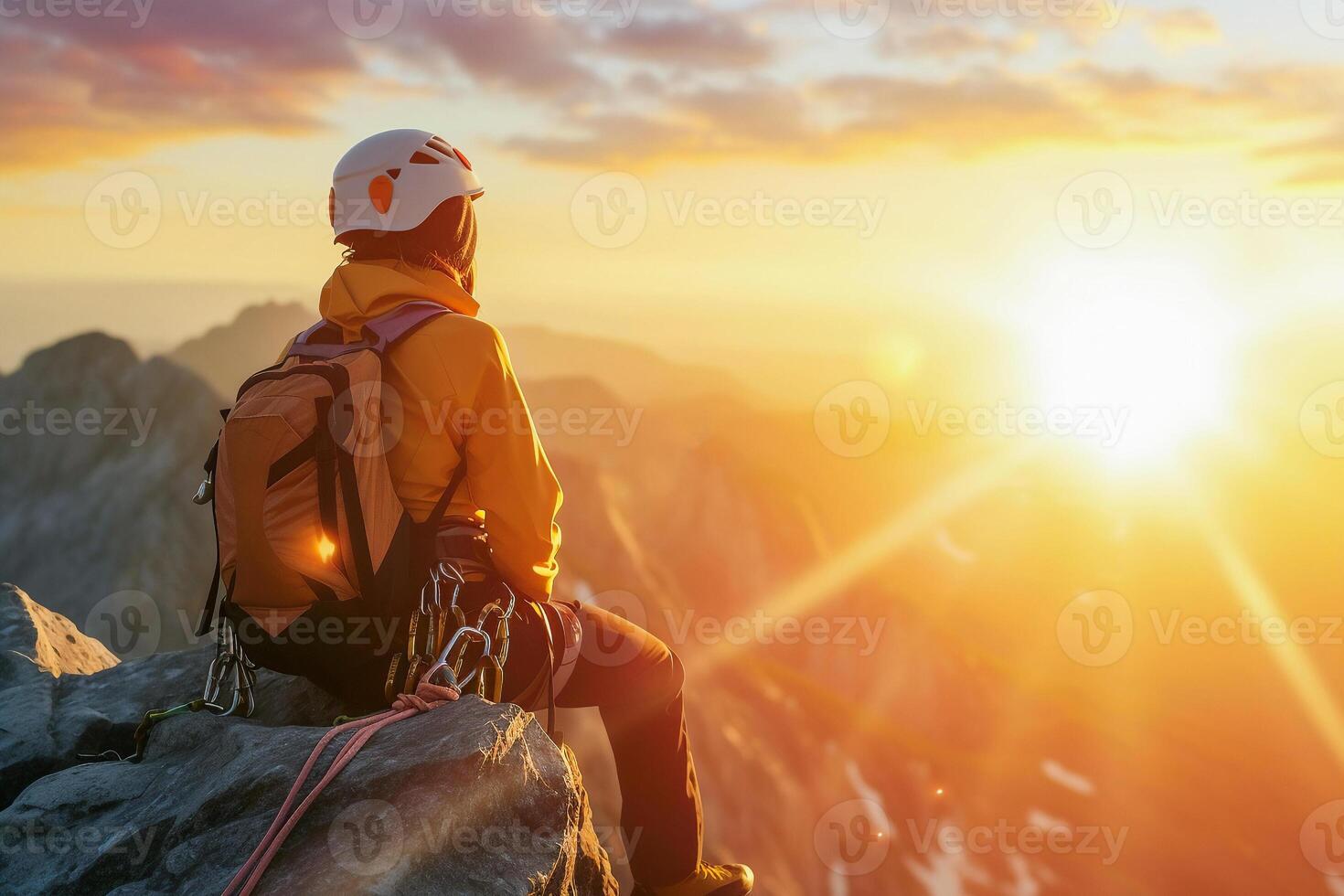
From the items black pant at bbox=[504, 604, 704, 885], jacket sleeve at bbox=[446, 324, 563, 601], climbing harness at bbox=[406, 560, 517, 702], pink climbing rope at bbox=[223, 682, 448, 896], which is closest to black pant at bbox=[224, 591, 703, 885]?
black pant at bbox=[504, 604, 704, 885]

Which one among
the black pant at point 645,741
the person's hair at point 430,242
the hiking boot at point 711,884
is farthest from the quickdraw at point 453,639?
the hiking boot at point 711,884

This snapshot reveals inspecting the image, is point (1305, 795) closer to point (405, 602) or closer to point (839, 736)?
point (839, 736)

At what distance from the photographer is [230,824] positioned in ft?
15.0

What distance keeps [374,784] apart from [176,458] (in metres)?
56.9

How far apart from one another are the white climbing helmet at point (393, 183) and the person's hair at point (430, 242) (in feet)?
0.13

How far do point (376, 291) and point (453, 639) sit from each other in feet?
5.97

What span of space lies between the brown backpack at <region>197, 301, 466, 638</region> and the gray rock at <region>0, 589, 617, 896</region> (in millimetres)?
731

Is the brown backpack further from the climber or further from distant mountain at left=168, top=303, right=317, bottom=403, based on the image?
distant mountain at left=168, top=303, right=317, bottom=403

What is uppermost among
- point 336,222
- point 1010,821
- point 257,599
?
point 336,222

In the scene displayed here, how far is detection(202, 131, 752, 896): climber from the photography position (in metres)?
4.98

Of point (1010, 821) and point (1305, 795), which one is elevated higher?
point (1305, 795)

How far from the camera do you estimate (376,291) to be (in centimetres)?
519

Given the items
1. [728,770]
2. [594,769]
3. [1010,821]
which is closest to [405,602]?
[594,769]

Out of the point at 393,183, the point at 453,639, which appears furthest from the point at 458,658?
the point at 393,183
